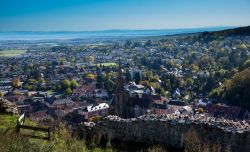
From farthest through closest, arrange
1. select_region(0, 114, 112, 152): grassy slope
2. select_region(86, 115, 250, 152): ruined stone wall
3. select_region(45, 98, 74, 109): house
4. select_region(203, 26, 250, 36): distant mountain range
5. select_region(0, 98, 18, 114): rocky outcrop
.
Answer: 1. select_region(203, 26, 250, 36): distant mountain range
2. select_region(45, 98, 74, 109): house
3. select_region(0, 98, 18, 114): rocky outcrop
4. select_region(86, 115, 250, 152): ruined stone wall
5. select_region(0, 114, 112, 152): grassy slope

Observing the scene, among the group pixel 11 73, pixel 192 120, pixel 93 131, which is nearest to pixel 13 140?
pixel 93 131


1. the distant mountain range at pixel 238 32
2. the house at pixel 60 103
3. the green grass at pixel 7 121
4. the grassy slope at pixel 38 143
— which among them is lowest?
the house at pixel 60 103

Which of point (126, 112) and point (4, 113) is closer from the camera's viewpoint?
point (4, 113)

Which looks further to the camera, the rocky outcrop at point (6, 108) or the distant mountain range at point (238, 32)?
the distant mountain range at point (238, 32)

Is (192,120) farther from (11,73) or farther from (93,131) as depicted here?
(11,73)

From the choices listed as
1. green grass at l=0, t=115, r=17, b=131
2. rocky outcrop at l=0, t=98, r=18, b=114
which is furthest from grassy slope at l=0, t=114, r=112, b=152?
rocky outcrop at l=0, t=98, r=18, b=114

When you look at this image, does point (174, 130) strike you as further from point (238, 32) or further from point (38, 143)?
point (238, 32)

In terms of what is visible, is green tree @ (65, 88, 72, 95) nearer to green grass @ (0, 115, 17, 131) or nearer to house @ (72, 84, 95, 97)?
house @ (72, 84, 95, 97)

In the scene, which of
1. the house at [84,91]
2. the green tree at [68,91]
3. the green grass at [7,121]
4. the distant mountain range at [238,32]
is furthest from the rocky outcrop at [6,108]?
the distant mountain range at [238,32]

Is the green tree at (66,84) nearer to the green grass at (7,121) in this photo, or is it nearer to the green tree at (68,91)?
the green tree at (68,91)
